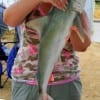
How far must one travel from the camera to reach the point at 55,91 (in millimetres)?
1375

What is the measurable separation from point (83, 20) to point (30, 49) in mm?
337

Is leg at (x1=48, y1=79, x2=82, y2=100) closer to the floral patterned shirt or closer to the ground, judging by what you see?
the floral patterned shirt

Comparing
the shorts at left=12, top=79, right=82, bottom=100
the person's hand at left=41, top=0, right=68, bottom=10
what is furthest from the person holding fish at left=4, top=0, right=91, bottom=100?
the person's hand at left=41, top=0, right=68, bottom=10

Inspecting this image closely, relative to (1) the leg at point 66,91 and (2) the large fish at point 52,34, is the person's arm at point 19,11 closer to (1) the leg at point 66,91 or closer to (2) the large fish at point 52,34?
(2) the large fish at point 52,34

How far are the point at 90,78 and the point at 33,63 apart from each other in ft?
11.2

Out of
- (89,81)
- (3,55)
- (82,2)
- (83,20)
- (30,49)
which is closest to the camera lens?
(82,2)

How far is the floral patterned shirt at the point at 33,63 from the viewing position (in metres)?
1.33

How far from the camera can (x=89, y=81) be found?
4.54 m

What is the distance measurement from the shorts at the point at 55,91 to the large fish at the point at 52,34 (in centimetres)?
36

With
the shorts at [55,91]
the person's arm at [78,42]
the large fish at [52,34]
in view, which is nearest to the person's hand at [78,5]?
the large fish at [52,34]

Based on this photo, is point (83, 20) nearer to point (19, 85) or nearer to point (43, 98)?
point (43, 98)

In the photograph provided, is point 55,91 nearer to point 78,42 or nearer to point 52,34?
point 78,42

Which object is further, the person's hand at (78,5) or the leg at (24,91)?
the leg at (24,91)

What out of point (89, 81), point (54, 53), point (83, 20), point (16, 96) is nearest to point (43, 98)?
point (54, 53)
